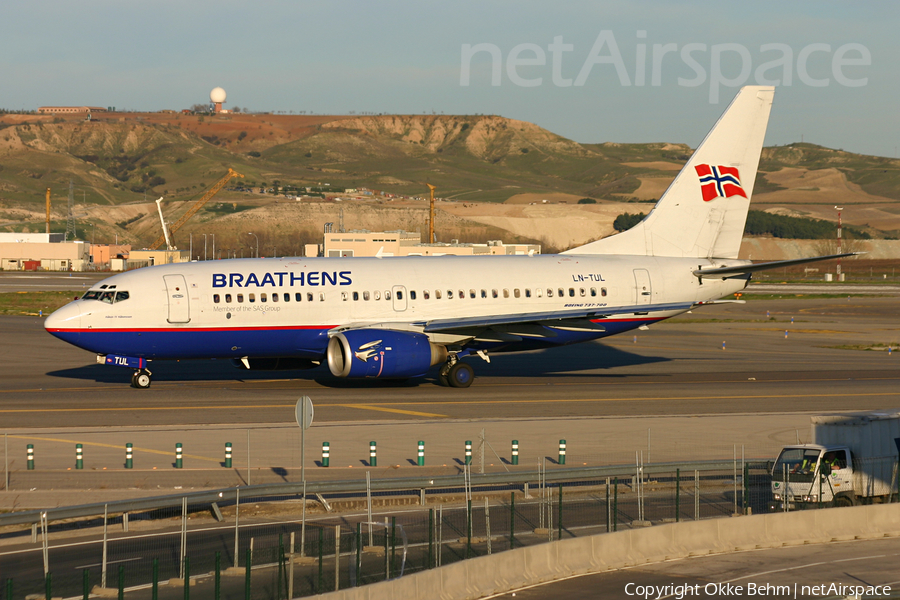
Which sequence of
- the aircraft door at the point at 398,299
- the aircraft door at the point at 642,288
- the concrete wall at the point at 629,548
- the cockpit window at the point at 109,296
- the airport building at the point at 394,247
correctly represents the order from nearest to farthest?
the concrete wall at the point at 629,548, the cockpit window at the point at 109,296, the aircraft door at the point at 398,299, the aircraft door at the point at 642,288, the airport building at the point at 394,247

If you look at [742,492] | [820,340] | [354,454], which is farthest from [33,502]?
[820,340]

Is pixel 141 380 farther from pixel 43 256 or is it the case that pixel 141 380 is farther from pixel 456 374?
pixel 43 256

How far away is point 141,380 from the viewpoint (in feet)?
132

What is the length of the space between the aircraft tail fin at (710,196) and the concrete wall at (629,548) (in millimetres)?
26861

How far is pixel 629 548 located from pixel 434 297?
23.9 metres

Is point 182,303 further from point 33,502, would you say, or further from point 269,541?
point 269,541

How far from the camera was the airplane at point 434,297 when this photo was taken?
38.9 m

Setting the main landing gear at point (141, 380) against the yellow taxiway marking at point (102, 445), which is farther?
the main landing gear at point (141, 380)

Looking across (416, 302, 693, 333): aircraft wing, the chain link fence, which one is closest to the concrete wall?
the chain link fence

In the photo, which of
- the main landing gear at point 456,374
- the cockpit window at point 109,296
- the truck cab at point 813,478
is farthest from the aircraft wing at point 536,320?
the truck cab at point 813,478

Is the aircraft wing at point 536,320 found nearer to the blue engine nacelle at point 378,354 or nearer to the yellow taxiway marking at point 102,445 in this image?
the blue engine nacelle at point 378,354

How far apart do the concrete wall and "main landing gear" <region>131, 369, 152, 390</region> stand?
26.1 metres

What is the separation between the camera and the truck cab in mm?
22031

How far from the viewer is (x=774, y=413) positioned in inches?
1405
